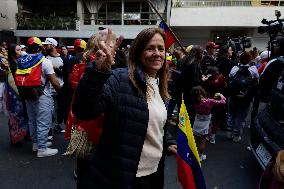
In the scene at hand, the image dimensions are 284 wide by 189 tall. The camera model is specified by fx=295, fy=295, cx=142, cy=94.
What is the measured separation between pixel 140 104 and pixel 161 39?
18.5 inches

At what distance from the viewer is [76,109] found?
1540mm

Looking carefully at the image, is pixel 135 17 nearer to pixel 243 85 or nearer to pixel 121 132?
pixel 243 85

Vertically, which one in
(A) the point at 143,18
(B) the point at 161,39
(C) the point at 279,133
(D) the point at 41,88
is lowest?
(C) the point at 279,133

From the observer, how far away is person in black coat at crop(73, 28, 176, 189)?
150 cm

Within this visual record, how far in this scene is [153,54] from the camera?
6.09ft

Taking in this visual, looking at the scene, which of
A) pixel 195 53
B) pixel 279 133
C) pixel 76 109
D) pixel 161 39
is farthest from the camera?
pixel 195 53

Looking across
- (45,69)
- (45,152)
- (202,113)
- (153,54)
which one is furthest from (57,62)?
(153,54)

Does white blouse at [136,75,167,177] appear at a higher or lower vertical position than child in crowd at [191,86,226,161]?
higher

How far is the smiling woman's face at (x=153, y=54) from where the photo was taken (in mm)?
1858

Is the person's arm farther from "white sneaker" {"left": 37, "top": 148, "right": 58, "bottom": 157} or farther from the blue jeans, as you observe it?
"white sneaker" {"left": 37, "top": 148, "right": 58, "bottom": 157}

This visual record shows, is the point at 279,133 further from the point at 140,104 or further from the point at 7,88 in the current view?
the point at 7,88

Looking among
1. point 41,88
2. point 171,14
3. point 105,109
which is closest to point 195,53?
point 41,88

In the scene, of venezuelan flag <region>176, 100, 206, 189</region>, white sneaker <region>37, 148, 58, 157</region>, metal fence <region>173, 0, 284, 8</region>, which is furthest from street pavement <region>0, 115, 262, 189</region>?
metal fence <region>173, 0, 284, 8</region>

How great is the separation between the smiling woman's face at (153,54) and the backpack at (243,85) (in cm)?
368
